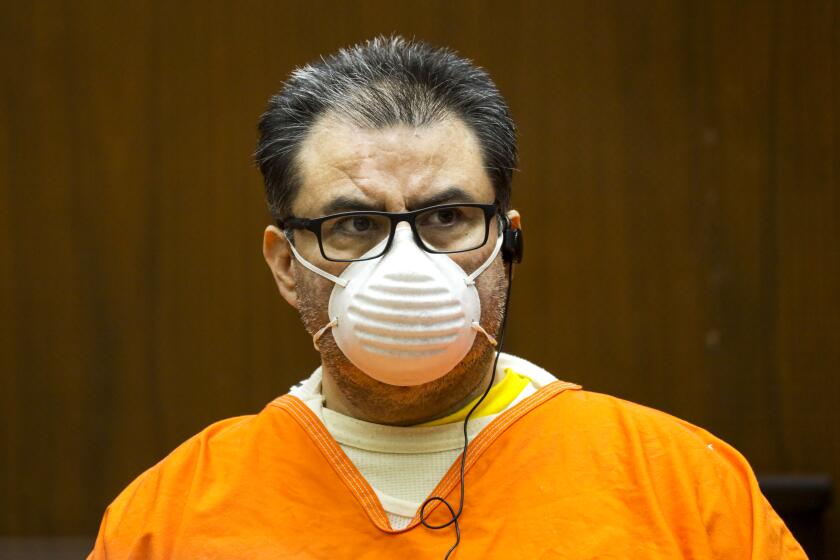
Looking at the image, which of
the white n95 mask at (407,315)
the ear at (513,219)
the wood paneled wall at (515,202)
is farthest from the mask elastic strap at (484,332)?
the wood paneled wall at (515,202)

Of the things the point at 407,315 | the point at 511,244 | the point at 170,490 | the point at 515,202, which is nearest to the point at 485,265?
the point at 511,244

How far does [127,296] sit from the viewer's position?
3.15 metres

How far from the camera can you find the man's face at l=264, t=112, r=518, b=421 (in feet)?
5.68

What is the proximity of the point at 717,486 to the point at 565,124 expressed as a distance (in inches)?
62.1

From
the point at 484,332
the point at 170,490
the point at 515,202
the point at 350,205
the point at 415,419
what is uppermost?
the point at 350,205

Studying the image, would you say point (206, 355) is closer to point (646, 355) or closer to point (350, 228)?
point (646, 355)

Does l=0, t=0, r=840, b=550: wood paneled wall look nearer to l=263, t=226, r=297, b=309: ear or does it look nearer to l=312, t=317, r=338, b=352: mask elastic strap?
l=263, t=226, r=297, b=309: ear

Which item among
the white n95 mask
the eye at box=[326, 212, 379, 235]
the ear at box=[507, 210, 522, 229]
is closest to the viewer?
the white n95 mask

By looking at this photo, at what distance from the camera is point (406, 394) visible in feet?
5.77

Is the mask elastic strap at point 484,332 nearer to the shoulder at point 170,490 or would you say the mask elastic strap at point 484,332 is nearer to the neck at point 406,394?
the neck at point 406,394

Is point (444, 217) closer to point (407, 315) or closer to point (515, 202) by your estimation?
point (407, 315)

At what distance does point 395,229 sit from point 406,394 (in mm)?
274

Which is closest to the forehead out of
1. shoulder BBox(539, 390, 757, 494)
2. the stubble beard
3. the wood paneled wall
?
the stubble beard

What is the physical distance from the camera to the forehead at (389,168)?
173cm
